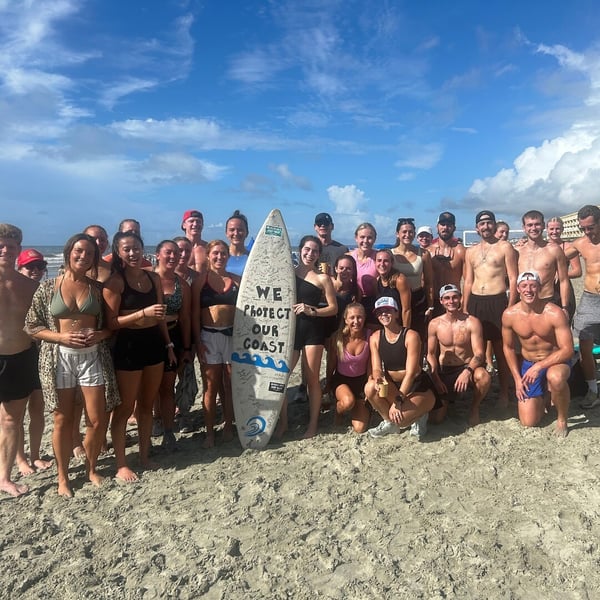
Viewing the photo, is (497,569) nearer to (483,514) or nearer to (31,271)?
(483,514)

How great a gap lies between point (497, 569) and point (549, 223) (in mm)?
4372

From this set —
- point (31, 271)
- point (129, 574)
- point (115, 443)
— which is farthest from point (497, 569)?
point (31, 271)

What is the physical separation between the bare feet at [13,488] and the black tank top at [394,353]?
290 cm

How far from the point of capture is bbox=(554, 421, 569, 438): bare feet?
391cm

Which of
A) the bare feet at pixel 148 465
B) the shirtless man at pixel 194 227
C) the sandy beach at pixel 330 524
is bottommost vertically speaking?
the sandy beach at pixel 330 524

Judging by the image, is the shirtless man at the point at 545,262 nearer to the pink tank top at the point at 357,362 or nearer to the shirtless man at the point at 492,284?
the shirtless man at the point at 492,284

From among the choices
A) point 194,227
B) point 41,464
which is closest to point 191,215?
point 194,227

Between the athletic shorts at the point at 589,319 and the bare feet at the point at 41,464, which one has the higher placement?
the athletic shorts at the point at 589,319

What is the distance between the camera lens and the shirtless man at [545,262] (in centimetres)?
471

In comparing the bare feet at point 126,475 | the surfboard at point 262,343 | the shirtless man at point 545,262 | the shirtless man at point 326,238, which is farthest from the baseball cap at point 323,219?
the bare feet at point 126,475

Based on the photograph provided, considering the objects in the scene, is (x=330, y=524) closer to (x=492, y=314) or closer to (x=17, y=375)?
(x=17, y=375)

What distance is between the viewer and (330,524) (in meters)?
2.90

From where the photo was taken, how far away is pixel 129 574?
8.25ft

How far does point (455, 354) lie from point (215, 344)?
2184 mm
